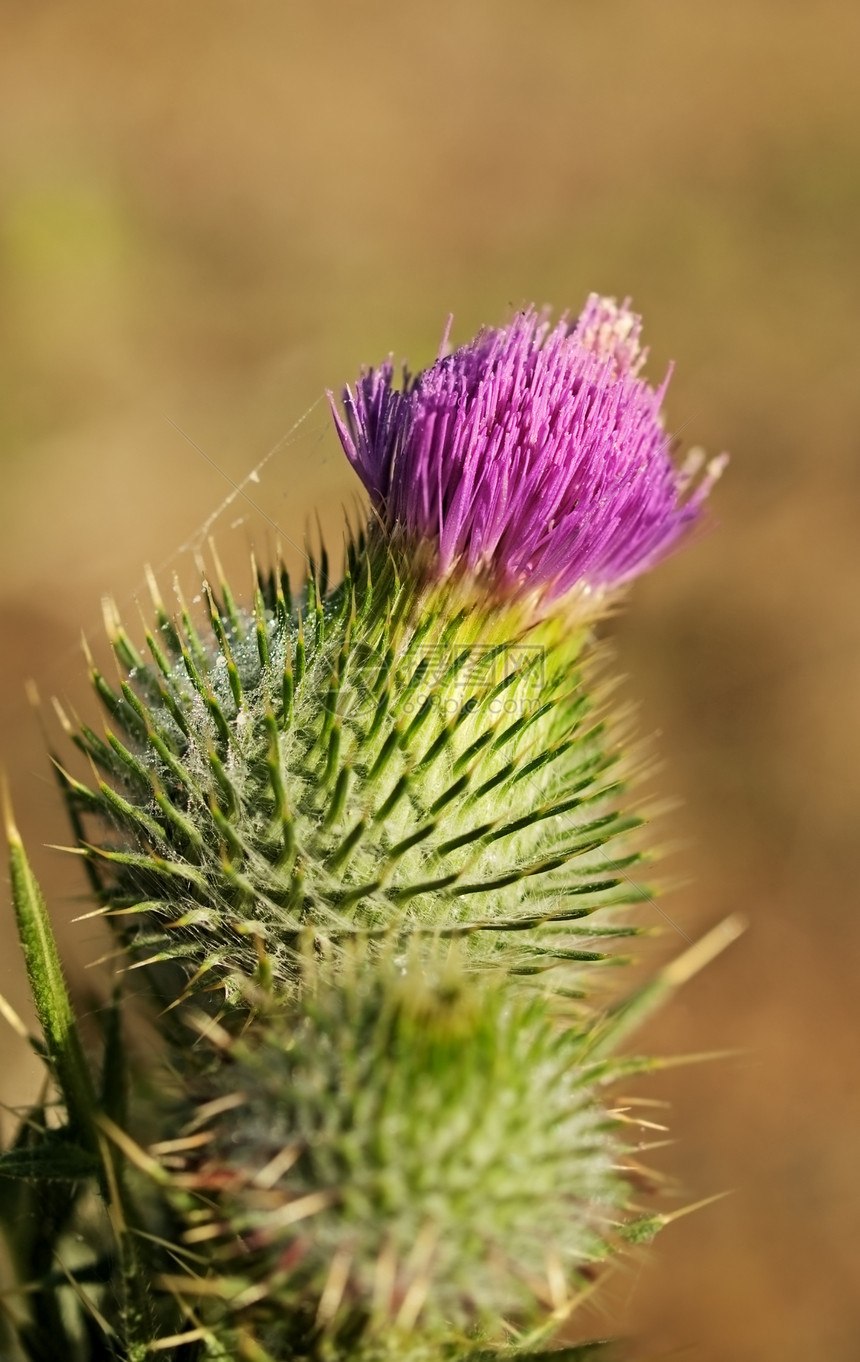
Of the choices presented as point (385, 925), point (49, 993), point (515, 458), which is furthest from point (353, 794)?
point (515, 458)

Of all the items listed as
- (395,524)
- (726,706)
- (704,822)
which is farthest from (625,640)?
(395,524)

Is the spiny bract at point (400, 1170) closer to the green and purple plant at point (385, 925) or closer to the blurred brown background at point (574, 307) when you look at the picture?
the green and purple plant at point (385, 925)

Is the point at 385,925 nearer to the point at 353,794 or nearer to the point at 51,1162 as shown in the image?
the point at 353,794

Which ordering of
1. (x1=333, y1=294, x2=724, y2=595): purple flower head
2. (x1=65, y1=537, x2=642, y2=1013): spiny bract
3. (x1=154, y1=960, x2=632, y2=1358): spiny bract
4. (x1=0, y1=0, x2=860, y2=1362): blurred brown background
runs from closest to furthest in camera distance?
(x1=154, y1=960, x2=632, y2=1358): spiny bract < (x1=65, y1=537, x2=642, y2=1013): spiny bract < (x1=333, y1=294, x2=724, y2=595): purple flower head < (x1=0, y1=0, x2=860, y2=1362): blurred brown background

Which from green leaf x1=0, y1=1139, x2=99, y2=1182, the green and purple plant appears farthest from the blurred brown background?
green leaf x1=0, y1=1139, x2=99, y2=1182

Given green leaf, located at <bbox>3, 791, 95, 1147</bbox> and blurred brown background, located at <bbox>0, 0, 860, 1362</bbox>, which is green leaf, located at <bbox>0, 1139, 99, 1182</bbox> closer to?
green leaf, located at <bbox>3, 791, 95, 1147</bbox>

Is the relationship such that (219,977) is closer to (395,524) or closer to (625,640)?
(395,524)

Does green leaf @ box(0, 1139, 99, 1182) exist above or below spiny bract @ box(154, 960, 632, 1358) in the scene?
above
